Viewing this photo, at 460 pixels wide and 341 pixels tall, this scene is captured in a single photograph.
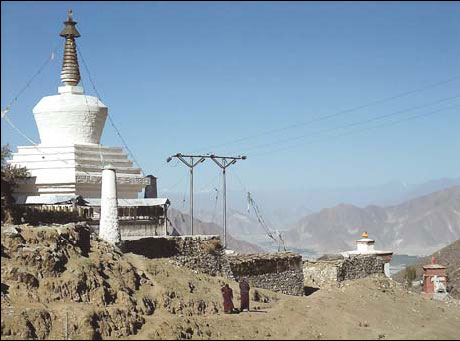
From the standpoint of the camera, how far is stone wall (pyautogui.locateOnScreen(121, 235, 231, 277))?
24172 millimetres

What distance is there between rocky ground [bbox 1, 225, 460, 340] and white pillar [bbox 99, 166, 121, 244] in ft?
2.59

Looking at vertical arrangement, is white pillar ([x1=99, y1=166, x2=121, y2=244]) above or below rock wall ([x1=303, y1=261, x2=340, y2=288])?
above

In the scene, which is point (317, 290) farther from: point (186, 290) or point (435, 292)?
point (186, 290)

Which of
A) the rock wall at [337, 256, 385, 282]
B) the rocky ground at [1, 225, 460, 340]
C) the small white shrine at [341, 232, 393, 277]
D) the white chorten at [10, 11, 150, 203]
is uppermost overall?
the white chorten at [10, 11, 150, 203]

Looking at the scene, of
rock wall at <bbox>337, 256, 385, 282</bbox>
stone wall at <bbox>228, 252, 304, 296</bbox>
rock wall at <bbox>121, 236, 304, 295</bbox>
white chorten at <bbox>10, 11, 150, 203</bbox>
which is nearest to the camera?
rock wall at <bbox>121, 236, 304, 295</bbox>

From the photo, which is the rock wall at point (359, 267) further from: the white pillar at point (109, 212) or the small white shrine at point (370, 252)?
the white pillar at point (109, 212)

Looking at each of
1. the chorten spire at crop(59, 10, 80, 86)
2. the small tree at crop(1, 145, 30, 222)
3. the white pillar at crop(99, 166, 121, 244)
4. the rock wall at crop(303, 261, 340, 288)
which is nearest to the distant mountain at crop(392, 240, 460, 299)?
the rock wall at crop(303, 261, 340, 288)

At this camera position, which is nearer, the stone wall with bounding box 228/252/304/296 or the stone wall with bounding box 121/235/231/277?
the stone wall with bounding box 121/235/231/277

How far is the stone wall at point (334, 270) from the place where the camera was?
103ft

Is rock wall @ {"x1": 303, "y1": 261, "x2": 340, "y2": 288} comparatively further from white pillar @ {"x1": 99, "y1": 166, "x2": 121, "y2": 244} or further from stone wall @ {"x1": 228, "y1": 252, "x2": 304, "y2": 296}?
white pillar @ {"x1": 99, "y1": 166, "x2": 121, "y2": 244}

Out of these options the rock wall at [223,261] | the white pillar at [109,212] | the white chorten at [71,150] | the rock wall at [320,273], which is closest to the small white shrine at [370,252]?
the rock wall at [320,273]

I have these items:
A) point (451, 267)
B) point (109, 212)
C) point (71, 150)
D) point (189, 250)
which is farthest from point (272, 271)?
point (451, 267)

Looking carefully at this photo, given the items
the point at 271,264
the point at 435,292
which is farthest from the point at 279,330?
the point at 435,292

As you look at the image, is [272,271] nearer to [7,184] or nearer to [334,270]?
[334,270]
